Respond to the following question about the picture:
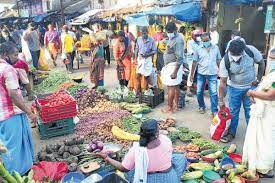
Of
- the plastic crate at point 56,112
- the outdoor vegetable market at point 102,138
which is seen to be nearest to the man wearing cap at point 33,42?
the outdoor vegetable market at point 102,138

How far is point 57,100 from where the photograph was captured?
6.65 metres

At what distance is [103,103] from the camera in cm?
813

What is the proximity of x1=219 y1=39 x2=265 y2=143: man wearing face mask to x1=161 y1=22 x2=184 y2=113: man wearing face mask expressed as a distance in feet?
5.24

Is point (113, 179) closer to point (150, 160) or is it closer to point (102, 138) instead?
point (150, 160)

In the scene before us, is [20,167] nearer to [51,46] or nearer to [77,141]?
[77,141]

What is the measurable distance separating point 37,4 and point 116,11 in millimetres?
22245

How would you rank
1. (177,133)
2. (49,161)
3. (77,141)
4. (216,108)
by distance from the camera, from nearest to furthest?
(49,161) → (77,141) → (177,133) → (216,108)

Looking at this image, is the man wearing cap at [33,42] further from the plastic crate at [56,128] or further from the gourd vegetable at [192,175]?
the gourd vegetable at [192,175]

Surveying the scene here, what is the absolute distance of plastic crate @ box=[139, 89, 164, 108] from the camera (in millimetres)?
8055

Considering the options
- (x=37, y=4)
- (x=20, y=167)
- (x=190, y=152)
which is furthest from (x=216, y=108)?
(x=37, y=4)

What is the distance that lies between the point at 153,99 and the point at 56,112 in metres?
2.66

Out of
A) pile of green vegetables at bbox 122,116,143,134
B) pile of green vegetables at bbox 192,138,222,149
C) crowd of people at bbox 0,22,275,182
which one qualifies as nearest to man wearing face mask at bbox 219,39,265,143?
crowd of people at bbox 0,22,275,182

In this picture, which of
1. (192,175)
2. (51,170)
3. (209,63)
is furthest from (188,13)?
(51,170)

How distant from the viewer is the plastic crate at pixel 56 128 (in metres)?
6.43
